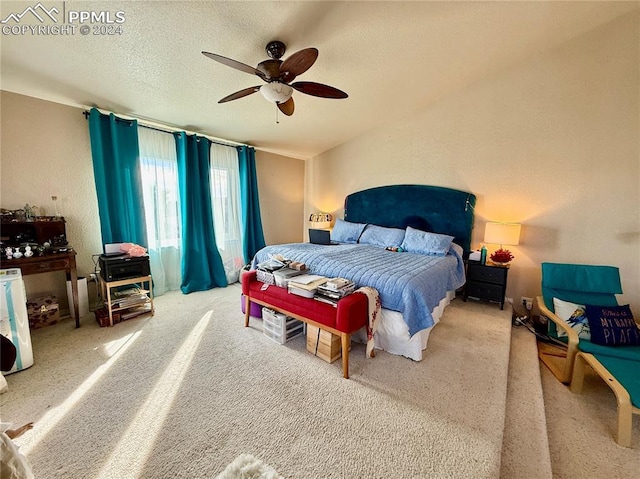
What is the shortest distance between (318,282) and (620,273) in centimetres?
322

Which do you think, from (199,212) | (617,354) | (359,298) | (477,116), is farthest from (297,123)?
(617,354)

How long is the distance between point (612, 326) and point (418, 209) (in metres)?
2.36

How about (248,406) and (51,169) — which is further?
(51,169)

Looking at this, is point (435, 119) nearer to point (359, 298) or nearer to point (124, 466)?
point (359, 298)

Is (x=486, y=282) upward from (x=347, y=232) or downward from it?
downward

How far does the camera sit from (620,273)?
268 centimetres

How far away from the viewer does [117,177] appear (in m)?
2.98

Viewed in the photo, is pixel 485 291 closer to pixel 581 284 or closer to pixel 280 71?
pixel 581 284

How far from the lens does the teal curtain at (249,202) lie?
430 centimetres

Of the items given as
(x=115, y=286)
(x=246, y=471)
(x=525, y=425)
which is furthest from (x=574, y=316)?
(x=115, y=286)

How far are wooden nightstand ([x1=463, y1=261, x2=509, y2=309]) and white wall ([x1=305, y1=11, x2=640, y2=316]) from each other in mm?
349

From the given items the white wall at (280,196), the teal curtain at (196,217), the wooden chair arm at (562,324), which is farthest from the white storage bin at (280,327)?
the white wall at (280,196)

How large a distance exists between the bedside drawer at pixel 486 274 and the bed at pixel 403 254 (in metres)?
0.13

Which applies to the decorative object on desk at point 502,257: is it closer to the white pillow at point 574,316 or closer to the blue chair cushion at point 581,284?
the blue chair cushion at point 581,284
